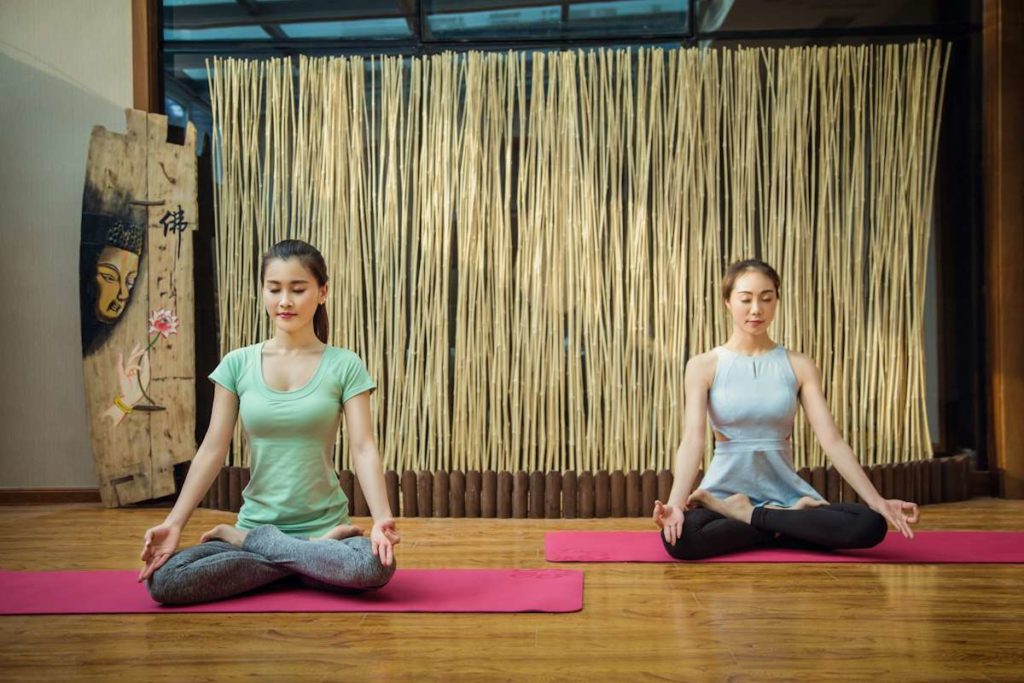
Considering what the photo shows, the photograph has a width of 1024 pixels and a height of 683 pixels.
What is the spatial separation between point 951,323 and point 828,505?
4.88 ft

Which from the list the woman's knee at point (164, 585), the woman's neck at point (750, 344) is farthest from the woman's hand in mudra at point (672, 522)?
the woman's knee at point (164, 585)

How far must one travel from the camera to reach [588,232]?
3586 mm

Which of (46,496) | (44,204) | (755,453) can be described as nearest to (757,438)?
(755,453)

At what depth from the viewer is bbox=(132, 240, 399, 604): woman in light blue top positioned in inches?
85.7

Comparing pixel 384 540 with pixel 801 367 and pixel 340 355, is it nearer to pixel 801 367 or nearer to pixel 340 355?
pixel 340 355

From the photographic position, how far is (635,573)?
8.23ft

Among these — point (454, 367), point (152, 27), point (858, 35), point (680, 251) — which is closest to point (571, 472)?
point (454, 367)

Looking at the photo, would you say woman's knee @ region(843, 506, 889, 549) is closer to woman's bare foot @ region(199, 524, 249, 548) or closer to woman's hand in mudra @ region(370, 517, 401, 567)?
woman's hand in mudra @ region(370, 517, 401, 567)

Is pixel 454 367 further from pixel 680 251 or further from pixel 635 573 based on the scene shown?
pixel 635 573

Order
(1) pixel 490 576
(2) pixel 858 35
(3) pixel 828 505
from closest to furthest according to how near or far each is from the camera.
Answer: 1. (1) pixel 490 576
2. (3) pixel 828 505
3. (2) pixel 858 35

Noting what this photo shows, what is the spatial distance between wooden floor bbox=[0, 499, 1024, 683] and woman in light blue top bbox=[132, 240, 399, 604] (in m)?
0.12

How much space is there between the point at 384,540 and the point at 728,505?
104 centimetres

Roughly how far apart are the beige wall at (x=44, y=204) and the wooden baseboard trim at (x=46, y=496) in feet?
0.11

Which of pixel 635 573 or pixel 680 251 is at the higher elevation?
pixel 680 251
